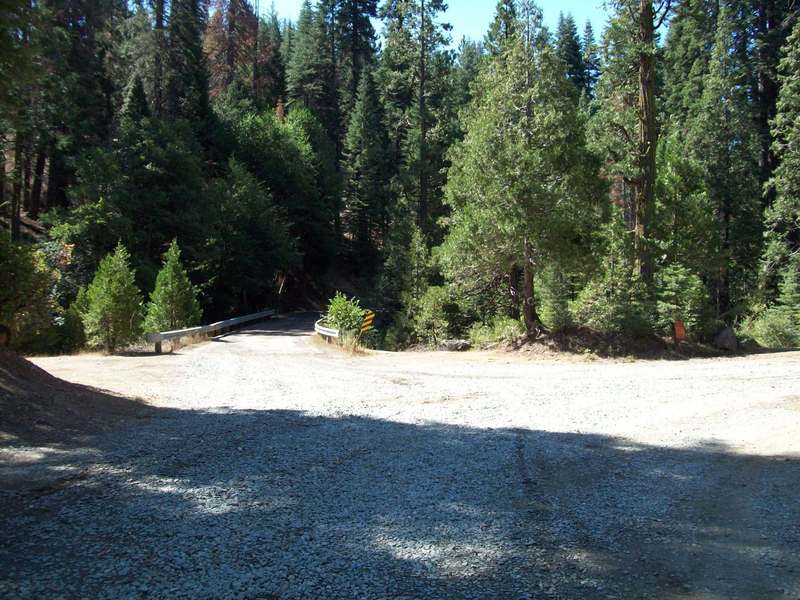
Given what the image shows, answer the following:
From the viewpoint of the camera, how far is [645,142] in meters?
20.9

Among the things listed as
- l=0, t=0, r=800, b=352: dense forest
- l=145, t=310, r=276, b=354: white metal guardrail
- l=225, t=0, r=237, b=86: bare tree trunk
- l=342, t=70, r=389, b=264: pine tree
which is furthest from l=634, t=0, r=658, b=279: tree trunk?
l=225, t=0, r=237, b=86: bare tree trunk

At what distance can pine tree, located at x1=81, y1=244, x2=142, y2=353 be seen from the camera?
720 inches

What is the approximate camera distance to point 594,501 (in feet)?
17.5

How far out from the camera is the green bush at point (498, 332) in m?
21.6

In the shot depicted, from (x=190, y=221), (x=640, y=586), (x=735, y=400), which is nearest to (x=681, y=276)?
(x=735, y=400)

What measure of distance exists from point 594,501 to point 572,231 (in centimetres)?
1551

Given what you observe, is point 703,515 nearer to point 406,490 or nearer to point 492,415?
point 406,490

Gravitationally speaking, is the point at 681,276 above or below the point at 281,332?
above

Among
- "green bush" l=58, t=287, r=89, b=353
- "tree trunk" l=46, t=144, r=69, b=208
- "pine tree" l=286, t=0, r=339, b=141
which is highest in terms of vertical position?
"pine tree" l=286, t=0, r=339, b=141

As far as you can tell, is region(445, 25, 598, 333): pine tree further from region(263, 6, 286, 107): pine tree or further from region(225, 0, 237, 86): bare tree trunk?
region(263, 6, 286, 107): pine tree

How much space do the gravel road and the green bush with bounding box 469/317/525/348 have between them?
10843 mm

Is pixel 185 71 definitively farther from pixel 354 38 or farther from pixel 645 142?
pixel 645 142

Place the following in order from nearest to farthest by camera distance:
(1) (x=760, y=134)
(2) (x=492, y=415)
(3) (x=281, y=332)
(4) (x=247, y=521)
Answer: (4) (x=247, y=521) → (2) (x=492, y=415) → (3) (x=281, y=332) → (1) (x=760, y=134)

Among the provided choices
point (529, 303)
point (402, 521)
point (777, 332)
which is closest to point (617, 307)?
point (529, 303)
